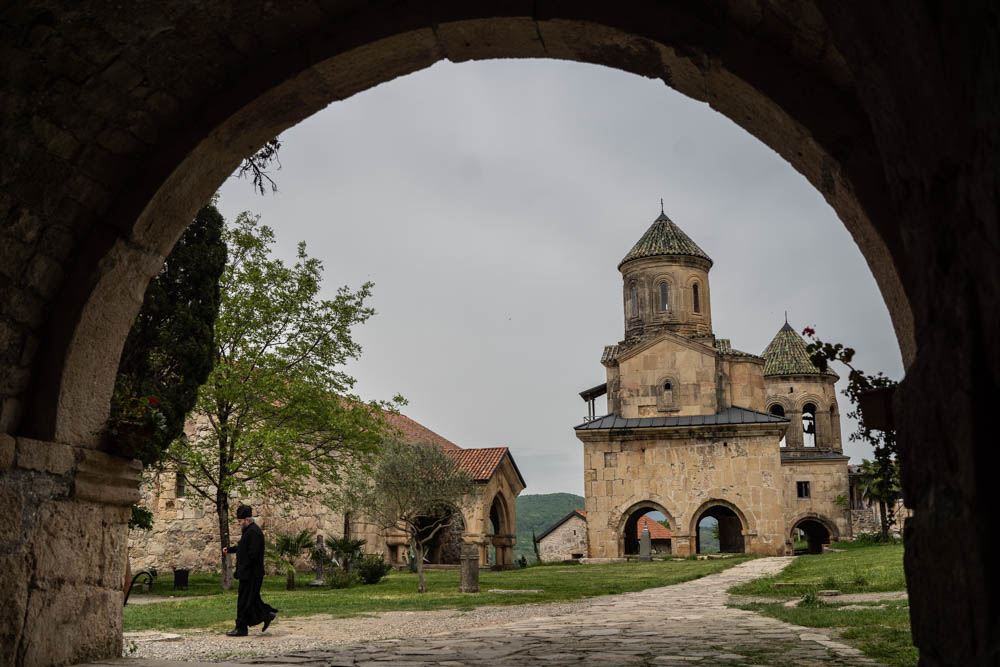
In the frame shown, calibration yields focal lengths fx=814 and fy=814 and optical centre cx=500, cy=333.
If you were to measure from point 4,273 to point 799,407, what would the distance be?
42.9 meters

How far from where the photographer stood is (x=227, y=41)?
418 cm

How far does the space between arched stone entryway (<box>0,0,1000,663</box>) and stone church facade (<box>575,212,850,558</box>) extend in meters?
25.7

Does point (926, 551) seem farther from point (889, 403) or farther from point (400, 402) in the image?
point (400, 402)

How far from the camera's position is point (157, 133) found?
455 cm

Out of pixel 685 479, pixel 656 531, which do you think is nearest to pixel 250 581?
pixel 685 479

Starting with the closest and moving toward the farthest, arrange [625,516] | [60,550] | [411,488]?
[60,550] → [411,488] → [625,516]

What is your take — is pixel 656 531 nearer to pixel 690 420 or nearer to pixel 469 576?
pixel 690 420

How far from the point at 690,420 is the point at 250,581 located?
23174mm

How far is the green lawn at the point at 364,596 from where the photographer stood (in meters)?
10.5

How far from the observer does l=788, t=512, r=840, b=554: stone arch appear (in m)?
38.7

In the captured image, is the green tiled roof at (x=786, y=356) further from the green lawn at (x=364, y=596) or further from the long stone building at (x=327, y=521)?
the green lawn at (x=364, y=596)

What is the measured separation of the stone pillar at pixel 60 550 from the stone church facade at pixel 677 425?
2554cm

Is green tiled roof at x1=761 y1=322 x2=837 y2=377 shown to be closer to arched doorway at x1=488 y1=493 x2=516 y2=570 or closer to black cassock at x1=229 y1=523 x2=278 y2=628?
arched doorway at x1=488 y1=493 x2=516 y2=570

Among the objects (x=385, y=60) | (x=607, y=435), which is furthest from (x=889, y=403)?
(x=607, y=435)
